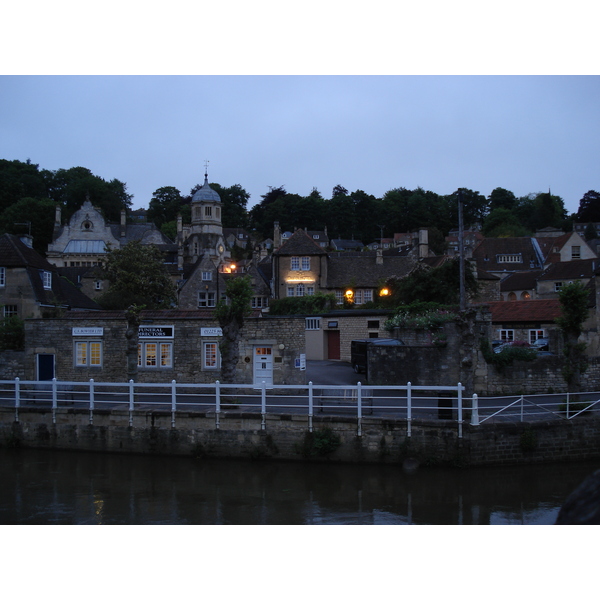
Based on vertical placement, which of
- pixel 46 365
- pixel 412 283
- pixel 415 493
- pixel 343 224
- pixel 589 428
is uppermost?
pixel 343 224

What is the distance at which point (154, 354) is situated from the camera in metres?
24.6

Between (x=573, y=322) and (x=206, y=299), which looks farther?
(x=206, y=299)

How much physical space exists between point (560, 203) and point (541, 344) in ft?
363

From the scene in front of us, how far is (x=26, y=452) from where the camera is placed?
19.4 m

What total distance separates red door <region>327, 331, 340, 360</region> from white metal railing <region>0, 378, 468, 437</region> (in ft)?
43.7

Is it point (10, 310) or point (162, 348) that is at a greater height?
point (10, 310)

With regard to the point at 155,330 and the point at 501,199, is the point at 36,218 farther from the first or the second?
the point at 501,199

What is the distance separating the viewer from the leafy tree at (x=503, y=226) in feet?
329

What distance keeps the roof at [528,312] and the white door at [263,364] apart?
16.2 m

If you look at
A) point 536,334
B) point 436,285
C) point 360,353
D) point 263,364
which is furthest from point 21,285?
point 536,334

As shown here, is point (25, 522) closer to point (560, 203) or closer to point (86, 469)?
point (86, 469)

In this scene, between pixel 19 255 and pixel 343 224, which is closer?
pixel 19 255

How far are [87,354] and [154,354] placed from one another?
2.87 meters

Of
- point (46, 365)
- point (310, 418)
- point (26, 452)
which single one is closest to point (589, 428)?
point (310, 418)
